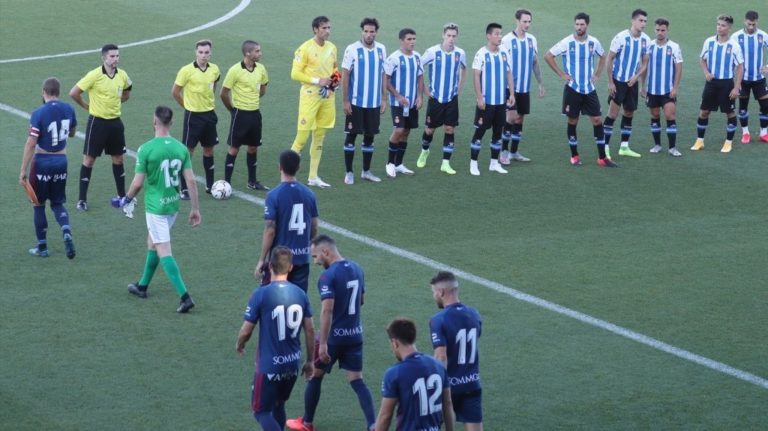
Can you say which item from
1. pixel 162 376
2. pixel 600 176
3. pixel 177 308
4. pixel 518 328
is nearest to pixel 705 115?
pixel 600 176

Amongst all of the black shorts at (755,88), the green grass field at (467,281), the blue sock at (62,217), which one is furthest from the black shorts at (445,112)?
the blue sock at (62,217)

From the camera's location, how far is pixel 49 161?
15109 millimetres

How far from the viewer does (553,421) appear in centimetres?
1114

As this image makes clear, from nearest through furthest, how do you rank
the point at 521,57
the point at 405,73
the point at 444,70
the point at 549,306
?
the point at 549,306
the point at 405,73
the point at 444,70
the point at 521,57

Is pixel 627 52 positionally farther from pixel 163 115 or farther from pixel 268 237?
pixel 268 237

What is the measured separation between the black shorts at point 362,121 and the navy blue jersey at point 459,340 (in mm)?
9097

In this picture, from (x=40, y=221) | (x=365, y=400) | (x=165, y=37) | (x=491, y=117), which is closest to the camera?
(x=365, y=400)

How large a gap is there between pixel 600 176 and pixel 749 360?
7105 mm

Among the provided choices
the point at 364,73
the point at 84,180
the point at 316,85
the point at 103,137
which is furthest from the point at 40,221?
A: the point at 364,73

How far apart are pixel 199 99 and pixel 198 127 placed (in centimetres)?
40

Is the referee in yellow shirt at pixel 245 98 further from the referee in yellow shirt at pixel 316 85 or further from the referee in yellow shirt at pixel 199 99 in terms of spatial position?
the referee in yellow shirt at pixel 316 85

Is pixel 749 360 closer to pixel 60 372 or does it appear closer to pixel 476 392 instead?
pixel 476 392

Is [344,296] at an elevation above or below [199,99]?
below

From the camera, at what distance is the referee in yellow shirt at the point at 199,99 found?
17.5 m
